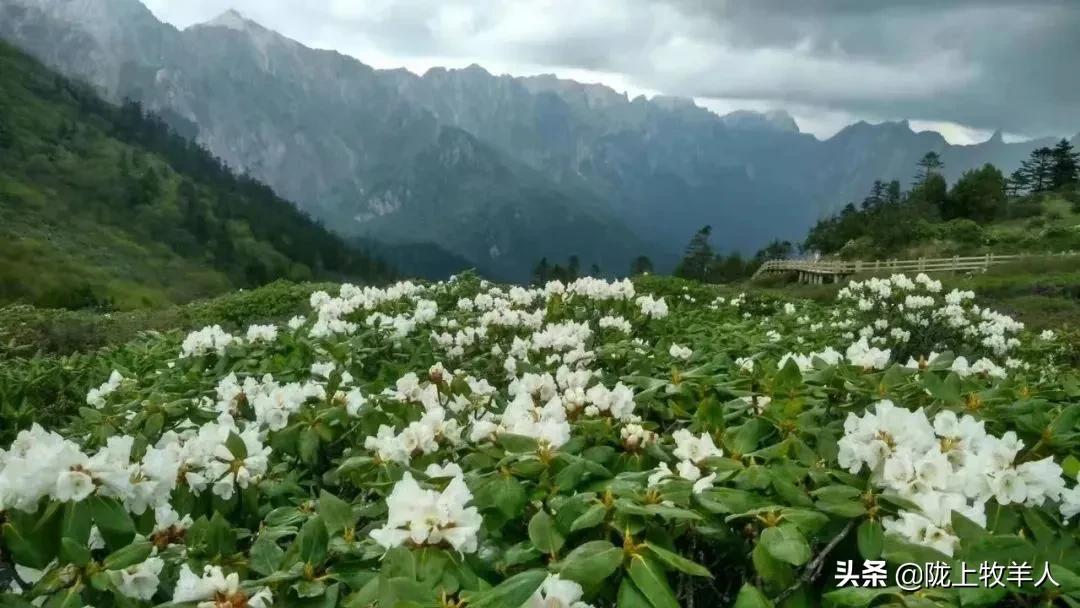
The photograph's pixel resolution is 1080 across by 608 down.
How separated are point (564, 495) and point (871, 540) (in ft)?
2.73

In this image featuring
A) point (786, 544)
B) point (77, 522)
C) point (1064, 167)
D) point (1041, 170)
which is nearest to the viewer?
point (786, 544)

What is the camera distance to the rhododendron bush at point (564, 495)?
1927mm

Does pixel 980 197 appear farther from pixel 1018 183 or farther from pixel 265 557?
pixel 265 557

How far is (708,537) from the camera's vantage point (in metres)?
2.21

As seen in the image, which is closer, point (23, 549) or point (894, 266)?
point (23, 549)

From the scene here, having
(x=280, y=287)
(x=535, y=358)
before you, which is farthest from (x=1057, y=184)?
(x=535, y=358)

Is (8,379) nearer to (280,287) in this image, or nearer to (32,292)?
(280,287)

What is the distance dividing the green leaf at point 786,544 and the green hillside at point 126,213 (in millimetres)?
95606

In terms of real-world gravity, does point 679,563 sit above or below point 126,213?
above

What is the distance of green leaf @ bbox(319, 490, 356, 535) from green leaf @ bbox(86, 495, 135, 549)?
0.55 metres

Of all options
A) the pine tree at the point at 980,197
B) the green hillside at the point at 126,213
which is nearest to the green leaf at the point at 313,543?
the pine tree at the point at 980,197

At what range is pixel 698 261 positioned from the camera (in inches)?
4026

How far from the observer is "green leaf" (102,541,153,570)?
2123mm

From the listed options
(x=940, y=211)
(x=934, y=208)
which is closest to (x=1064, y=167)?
(x=940, y=211)
